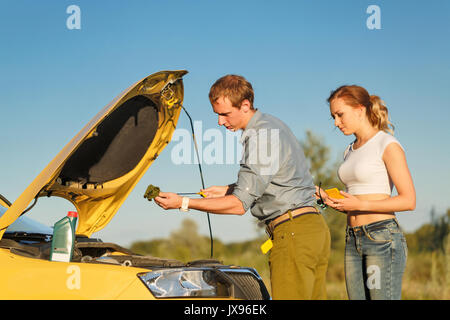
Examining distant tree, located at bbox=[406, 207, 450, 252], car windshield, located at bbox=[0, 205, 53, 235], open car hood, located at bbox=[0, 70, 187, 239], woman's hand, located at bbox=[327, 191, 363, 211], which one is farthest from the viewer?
distant tree, located at bbox=[406, 207, 450, 252]

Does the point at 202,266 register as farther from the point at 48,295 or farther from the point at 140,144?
the point at 140,144

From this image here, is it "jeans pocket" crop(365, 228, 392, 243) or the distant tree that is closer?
"jeans pocket" crop(365, 228, 392, 243)

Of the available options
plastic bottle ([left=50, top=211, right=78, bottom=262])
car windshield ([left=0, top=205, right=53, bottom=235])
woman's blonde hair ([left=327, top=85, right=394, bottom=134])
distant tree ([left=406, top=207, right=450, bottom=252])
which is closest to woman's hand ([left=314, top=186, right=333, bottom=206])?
woman's blonde hair ([left=327, top=85, right=394, bottom=134])

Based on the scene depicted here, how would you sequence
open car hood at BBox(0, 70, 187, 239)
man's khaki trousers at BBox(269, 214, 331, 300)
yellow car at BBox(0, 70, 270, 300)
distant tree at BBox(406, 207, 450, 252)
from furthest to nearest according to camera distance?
distant tree at BBox(406, 207, 450, 252) → open car hood at BBox(0, 70, 187, 239) → man's khaki trousers at BBox(269, 214, 331, 300) → yellow car at BBox(0, 70, 270, 300)

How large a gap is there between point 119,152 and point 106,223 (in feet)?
2.12

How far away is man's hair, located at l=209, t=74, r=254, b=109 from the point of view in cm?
344

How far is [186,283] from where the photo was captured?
124 inches

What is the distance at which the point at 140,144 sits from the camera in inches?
174

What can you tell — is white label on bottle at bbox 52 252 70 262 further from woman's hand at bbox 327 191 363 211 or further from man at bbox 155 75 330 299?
woman's hand at bbox 327 191 363 211

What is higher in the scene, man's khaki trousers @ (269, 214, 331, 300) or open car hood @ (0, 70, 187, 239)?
open car hood @ (0, 70, 187, 239)

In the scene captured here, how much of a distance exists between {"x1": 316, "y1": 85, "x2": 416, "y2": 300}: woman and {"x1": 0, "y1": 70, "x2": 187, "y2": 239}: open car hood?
1.31m

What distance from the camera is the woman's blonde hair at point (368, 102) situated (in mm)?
3469

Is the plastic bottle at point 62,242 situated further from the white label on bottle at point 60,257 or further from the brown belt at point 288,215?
the brown belt at point 288,215

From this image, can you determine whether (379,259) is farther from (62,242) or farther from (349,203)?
(62,242)
